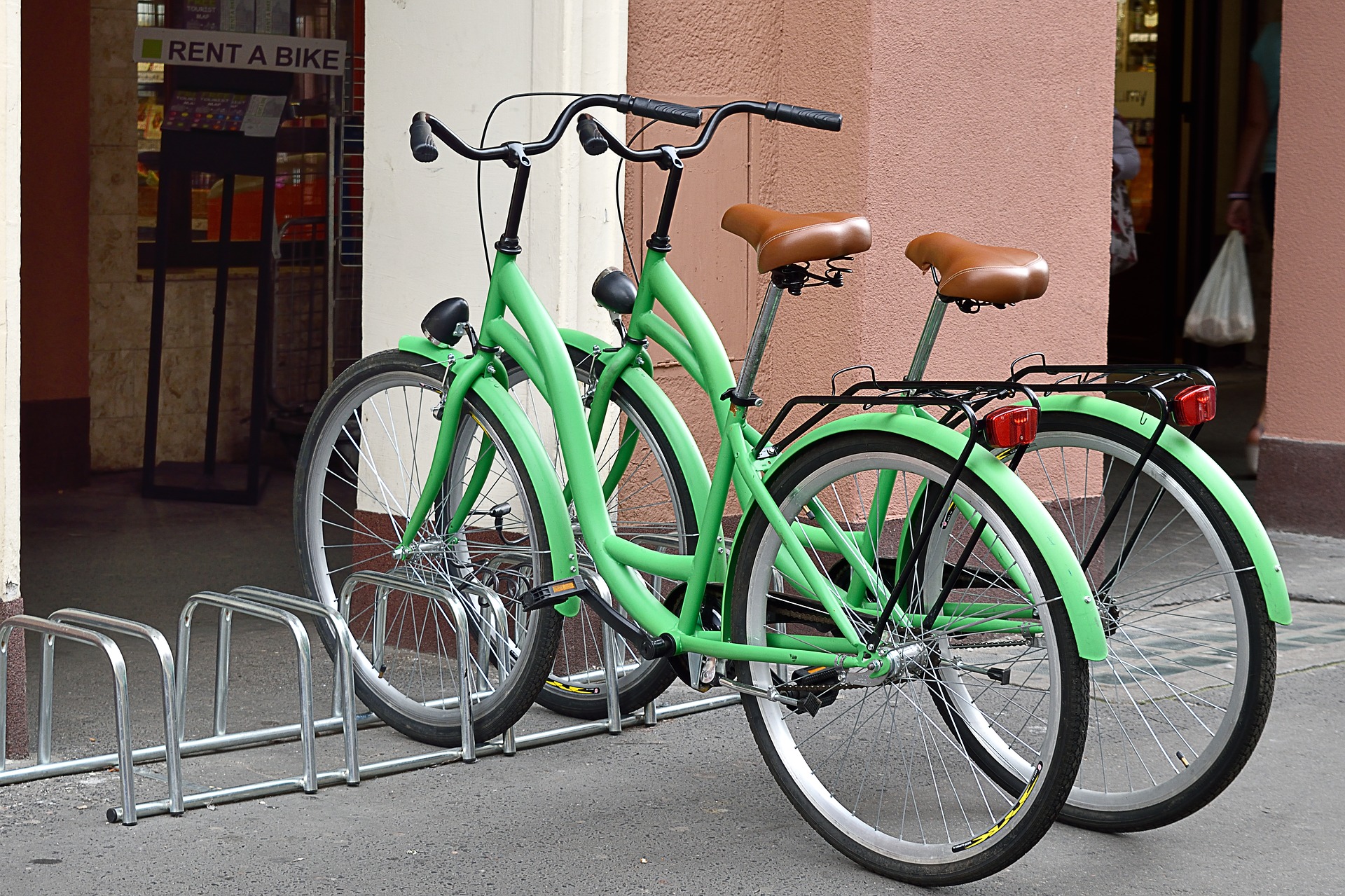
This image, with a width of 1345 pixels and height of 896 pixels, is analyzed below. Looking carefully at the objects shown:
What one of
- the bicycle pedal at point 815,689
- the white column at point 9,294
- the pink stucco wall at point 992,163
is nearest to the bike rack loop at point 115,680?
the white column at point 9,294

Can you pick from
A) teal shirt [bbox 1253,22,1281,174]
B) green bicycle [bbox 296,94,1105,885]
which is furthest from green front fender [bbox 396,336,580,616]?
teal shirt [bbox 1253,22,1281,174]

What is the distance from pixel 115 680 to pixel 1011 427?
1946 millimetres

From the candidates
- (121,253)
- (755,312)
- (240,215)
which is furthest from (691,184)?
(121,253)

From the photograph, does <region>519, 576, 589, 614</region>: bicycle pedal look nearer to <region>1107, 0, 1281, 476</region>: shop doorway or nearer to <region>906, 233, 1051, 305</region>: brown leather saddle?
<region>906, 233, 1051, 305</region>: brown leather saddle

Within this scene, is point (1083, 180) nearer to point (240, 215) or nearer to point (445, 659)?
point (445, 659)

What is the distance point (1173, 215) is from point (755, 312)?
8358 millimetres

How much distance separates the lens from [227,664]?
14.2ft

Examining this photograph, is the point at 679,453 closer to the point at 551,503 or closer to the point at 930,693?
the point at 551,503

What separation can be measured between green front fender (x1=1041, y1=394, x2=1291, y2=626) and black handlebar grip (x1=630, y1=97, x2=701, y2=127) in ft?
3.59

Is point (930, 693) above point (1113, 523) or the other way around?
the other way around

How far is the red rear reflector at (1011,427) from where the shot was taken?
3287mm

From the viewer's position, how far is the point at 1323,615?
621 cm

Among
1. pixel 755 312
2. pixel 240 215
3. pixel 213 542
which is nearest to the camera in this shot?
pixel 755 312

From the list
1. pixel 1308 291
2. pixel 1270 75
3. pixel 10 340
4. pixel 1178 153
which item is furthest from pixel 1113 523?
pixel 1178 153
